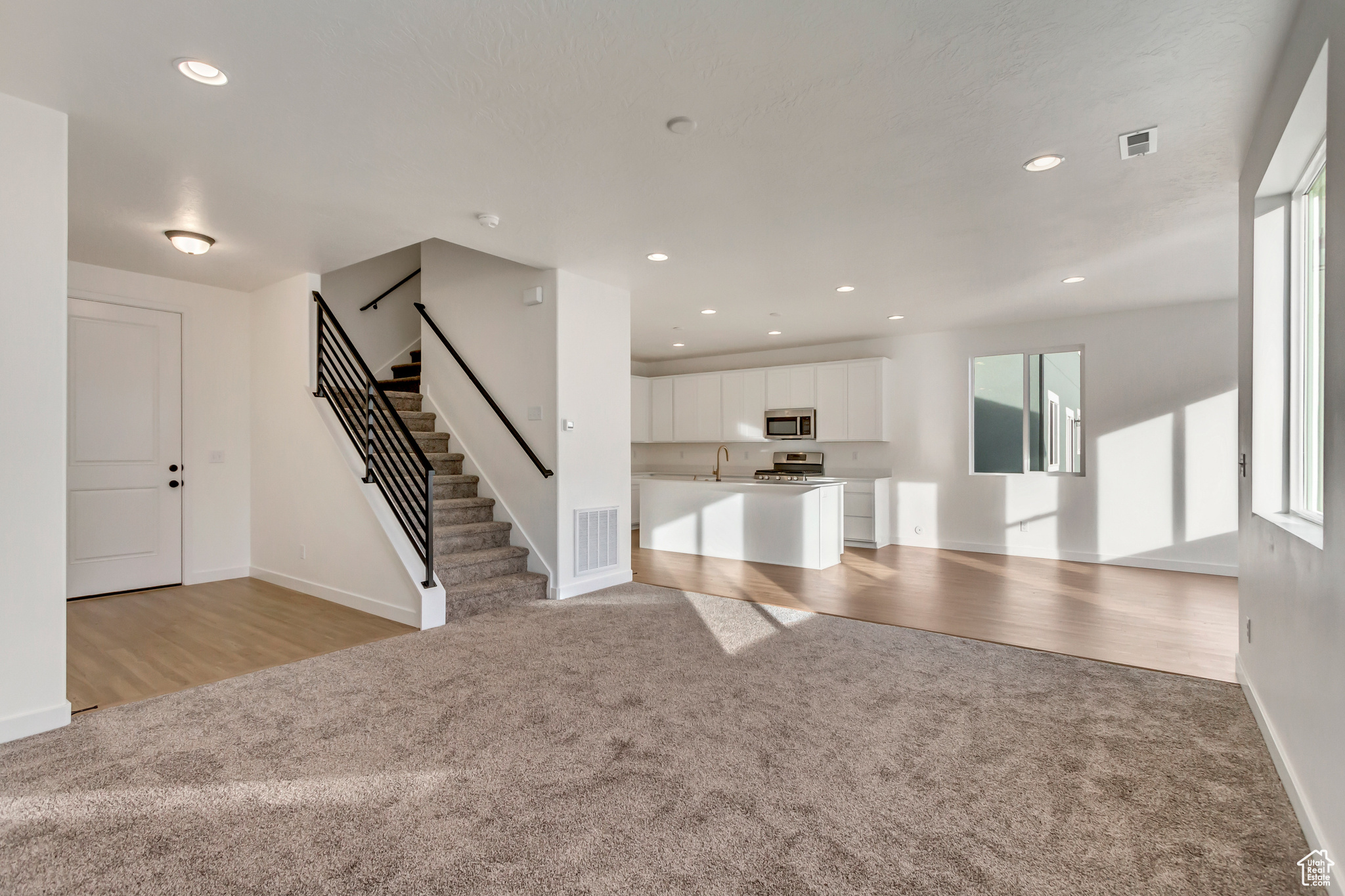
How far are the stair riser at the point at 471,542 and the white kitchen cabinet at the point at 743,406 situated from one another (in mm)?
4333

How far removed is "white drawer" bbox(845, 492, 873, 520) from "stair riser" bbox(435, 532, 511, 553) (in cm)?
418

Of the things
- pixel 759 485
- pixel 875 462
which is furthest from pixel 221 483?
pixel 875 462

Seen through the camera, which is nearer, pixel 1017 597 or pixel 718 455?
pixel 1017 597

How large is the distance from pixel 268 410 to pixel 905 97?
553 cm

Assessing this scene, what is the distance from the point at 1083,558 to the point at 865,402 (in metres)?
2.82

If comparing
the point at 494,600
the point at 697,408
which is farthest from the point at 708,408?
the point at 494,600

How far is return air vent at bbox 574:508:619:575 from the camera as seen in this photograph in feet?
17.0

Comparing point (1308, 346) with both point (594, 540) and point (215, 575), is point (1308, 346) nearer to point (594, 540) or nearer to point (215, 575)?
point (594, 540)

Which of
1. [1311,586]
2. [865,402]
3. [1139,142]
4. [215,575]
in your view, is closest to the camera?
[1311,586]

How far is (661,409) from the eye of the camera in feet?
31.7

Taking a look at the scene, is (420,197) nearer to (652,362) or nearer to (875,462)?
(875,462)

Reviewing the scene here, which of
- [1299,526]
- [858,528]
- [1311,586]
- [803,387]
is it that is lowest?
[858,528]

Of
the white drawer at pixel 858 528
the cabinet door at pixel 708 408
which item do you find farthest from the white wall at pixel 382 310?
the white drawer at pixel 858 528

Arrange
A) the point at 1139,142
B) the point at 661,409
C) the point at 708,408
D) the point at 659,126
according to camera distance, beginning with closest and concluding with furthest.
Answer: the point at 659,126 → the point at 1139,142 → the point at 708,408 → the point at 661,409
